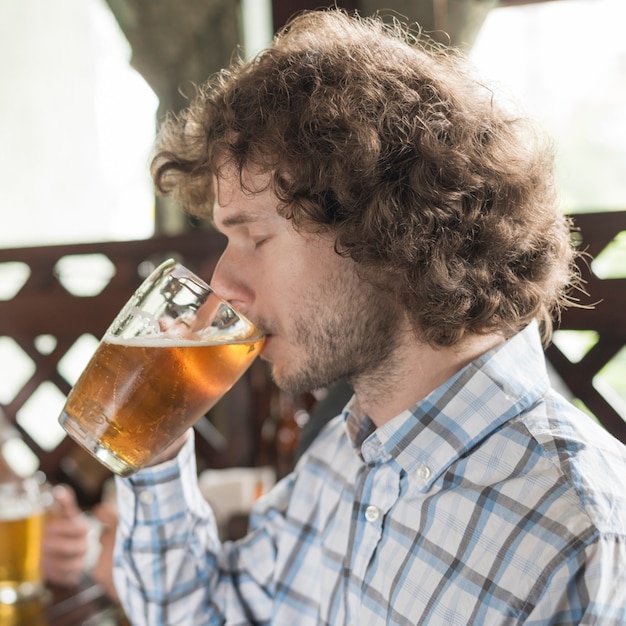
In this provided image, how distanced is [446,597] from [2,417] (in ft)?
4.59

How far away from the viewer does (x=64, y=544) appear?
1423 millimetres

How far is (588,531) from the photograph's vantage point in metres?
0.74

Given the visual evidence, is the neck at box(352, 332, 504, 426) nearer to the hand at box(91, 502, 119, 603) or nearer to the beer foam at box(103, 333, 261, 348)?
the beer foam at box(103, 333, 261, 348)

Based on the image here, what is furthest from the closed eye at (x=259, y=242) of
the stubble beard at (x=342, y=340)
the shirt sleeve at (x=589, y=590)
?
the shirt sleeve at (x=589, y=590)

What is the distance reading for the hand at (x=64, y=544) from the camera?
1421mm

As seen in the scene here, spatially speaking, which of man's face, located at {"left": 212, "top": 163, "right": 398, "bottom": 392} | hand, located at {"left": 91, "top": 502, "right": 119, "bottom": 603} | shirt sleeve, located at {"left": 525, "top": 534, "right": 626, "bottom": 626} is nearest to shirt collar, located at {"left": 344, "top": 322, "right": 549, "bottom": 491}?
man's face, located at {"left": 212, "top": 163, "right": 398, "bottom": 392}

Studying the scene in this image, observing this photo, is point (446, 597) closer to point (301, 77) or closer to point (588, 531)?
point (588, 531)

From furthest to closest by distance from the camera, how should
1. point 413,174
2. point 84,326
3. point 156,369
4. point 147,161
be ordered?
1. point 84,326
2. point 147,161
3. point 413,174
4. point 156,369

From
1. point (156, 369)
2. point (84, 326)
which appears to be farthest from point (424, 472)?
point (84, 326)

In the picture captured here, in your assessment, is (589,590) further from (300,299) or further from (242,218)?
(242,218)

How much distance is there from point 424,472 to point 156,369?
34cm

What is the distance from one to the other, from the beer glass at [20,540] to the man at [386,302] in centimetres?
26

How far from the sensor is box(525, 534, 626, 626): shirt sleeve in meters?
0.71

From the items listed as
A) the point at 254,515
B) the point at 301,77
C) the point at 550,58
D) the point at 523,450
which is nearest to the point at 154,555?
the point at 254,515
